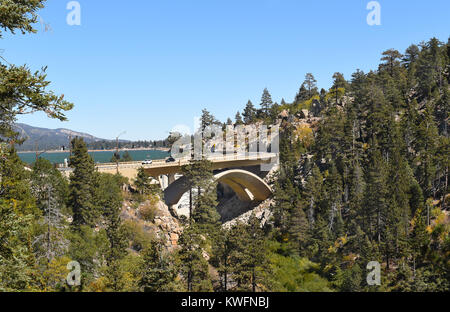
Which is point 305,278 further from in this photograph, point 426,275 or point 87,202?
point 87,202

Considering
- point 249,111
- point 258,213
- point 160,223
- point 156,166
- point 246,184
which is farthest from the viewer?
point 249,111

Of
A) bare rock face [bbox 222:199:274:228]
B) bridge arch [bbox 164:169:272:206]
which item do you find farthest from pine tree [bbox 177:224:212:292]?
bare rock face [bbox 222:199:274:228]

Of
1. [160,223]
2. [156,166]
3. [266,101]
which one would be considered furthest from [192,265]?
[266,101]

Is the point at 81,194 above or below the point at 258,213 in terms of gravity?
above

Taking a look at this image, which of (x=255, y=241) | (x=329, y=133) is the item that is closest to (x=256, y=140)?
(x=329, y=133)

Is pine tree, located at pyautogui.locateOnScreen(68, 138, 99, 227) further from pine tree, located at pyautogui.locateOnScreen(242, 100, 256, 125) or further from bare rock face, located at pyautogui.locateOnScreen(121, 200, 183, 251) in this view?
pine tree, located at pyautogui.locateOnScreen(242, 100, 256, 125)

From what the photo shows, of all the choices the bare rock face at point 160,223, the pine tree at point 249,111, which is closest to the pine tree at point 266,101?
the pine tree at point 249,111

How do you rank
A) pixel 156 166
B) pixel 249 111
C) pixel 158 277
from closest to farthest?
pixel 158 277, pixel 156 166, pixel 249 111

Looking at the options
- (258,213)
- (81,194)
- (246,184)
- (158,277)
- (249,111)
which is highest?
(249,111)

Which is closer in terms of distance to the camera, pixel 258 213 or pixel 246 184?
pixel 258 213

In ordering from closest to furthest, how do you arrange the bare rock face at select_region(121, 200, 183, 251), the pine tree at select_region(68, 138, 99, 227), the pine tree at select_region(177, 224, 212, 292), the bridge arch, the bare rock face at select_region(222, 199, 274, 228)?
the pine tree at select_region(177, 224, 212, 292)
the pine tree at select_region(68, 138, 99, 227)
the bare rock face at select_region(121, 200, 183, 251)
the bridge arch
the bare rock face at select_region(222, 199, 274, 228)

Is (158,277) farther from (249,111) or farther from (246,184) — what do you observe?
(249,111)
